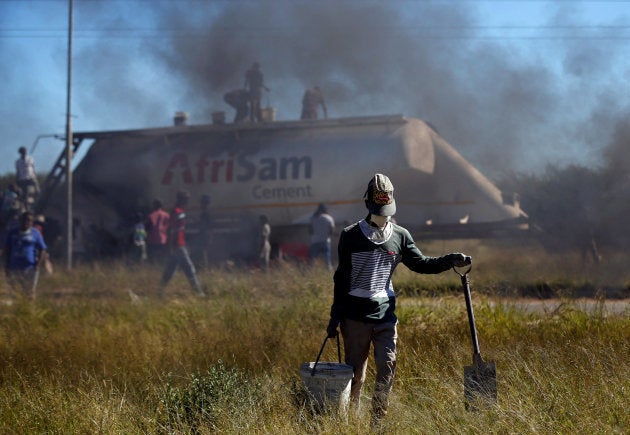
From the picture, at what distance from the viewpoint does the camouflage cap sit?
511 cm

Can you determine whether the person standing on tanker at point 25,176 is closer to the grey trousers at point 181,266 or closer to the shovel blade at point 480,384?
the grey trousers at point 181,266

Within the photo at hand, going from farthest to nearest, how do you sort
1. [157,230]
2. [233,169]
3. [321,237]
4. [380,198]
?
[233,169] < [157,230] < [321,237] < [380,198]

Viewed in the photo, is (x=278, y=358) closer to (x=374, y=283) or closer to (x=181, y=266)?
(x=374, y=283)

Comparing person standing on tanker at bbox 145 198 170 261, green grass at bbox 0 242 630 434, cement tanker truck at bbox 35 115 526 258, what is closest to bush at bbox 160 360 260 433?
green grass at bbox 0 242 630 434

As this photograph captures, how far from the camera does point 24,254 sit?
12.4 meters

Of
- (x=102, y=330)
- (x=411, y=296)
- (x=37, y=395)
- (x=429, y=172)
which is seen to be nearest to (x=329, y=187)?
(x=429, y=172)

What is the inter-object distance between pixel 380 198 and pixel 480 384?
4.11ft

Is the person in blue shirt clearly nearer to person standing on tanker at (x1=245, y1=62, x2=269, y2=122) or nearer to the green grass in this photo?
the green grass

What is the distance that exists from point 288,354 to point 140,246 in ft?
34.6

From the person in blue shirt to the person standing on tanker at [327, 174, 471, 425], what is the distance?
817cm

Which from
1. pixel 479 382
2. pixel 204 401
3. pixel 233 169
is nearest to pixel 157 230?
pixel 233 169

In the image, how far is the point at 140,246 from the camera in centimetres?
1725

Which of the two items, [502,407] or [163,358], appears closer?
[502,407]

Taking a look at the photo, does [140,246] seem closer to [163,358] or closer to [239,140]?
[239,140]
